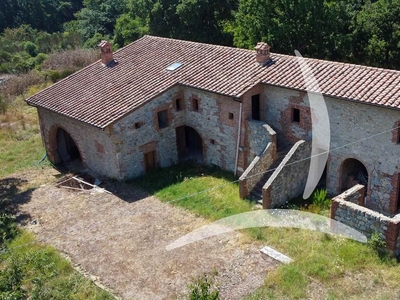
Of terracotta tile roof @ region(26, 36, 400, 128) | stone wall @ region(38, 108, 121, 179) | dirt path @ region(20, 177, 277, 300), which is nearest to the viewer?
dirt path @ region(20, 177, 277, 300)

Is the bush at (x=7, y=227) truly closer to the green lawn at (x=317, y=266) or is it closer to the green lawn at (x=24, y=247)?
the green lawn at (x=24, y=247)

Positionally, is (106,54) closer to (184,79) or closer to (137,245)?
(184,79)

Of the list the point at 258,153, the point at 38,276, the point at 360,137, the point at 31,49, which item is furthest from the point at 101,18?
the point at 38,276

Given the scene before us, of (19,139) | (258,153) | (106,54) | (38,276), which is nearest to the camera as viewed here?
(38,276)

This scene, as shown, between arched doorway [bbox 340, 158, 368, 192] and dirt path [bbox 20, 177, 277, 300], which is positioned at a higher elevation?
arched doorway [bbox 340, 158, 368, 192]

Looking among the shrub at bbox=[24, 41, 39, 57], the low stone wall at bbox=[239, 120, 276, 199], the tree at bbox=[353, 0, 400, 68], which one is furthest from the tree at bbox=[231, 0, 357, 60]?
the shrub at bbox=[24, 41, 39, 57]

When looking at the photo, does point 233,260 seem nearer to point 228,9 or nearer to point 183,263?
point 183,263

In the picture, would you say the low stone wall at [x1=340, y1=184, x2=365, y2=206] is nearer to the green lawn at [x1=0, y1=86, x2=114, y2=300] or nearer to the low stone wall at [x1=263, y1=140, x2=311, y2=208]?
the low stone wall at [x1=263, y1=140, x2=311, y2=208]

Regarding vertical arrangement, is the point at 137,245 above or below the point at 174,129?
below
